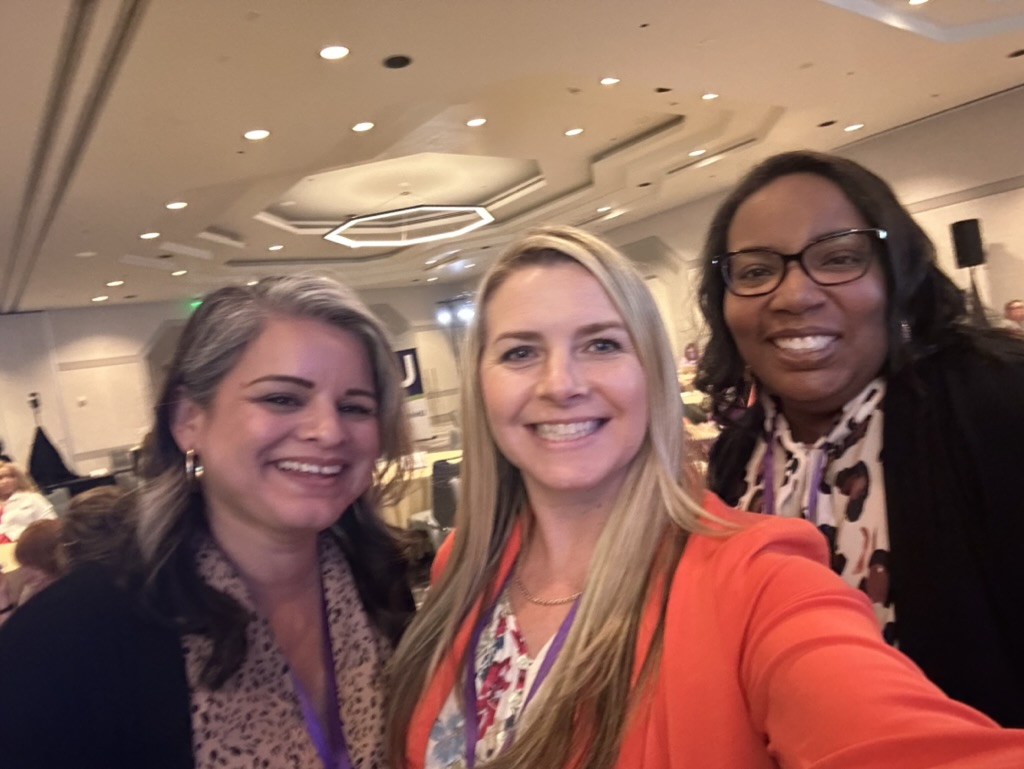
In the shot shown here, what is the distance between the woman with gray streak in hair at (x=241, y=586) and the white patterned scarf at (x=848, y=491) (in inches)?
32.1

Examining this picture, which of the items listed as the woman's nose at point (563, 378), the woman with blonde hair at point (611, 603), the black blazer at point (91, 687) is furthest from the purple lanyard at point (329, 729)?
the woman's nose at point (563, 378)

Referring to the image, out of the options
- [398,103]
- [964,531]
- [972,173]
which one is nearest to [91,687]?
[964,531]

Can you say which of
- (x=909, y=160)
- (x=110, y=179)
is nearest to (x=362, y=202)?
(x=110, y=179)

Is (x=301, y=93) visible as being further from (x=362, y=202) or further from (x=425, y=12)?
(x=362, y=202)

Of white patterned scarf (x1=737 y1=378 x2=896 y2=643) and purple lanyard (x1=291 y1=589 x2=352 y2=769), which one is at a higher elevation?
white patterned scarf (x1=737 y1=378 x2=896 y2=643)

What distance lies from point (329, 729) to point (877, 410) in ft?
3.87

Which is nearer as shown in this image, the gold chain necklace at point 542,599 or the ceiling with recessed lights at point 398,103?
the gold chain necklace at point 542,599

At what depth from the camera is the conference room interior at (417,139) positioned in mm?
4625

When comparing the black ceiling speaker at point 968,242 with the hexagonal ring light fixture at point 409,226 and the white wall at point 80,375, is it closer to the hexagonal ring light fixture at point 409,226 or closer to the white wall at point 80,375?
the hexagonal ring light fixture at point 409,226

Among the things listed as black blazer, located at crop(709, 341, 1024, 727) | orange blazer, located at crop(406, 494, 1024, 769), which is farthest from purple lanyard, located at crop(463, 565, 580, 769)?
black blazer, located at crop(709, 341, 1024, 727)

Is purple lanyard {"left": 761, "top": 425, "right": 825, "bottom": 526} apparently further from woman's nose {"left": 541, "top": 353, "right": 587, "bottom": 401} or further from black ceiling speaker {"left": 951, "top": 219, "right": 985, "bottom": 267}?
black ceiling speaker {"left": 951, "top": 219, "right": 985, "bottom": 267}

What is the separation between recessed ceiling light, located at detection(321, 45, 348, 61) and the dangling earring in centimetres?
400

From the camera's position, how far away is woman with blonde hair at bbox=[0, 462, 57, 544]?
6.41 m

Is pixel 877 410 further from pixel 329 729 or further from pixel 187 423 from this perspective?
pixel 187 423
